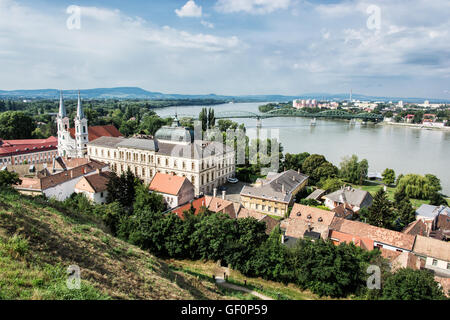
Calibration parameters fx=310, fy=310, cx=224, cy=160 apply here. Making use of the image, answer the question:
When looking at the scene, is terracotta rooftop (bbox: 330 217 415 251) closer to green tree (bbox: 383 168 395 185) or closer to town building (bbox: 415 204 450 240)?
town building (bbox: 415 204 450 240)

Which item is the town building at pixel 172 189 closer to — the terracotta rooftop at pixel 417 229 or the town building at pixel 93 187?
the town building at pixel 93 187

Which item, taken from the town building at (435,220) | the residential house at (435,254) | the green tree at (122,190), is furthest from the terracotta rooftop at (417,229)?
the green tree at (122,190)

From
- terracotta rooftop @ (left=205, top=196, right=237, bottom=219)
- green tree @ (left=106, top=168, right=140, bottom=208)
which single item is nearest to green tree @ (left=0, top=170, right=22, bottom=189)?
green tree @ (left=106, top=168, right=140, bottom=208)

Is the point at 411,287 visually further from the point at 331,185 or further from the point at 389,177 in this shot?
the point at 389,177

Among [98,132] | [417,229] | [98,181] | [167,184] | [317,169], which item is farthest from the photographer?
[98,132]

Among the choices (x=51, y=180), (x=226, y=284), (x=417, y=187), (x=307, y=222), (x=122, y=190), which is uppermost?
(x=51, y=180)

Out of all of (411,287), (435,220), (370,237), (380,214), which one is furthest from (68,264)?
(435,220)
